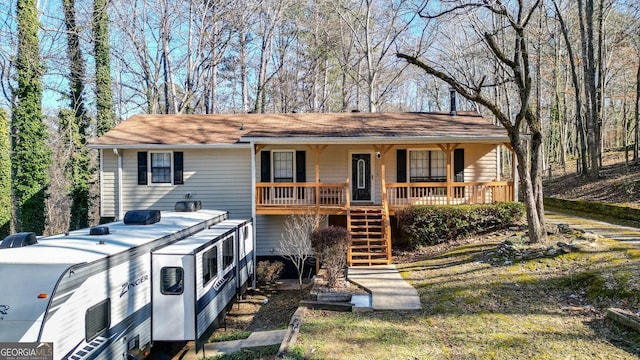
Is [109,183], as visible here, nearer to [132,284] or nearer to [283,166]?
[283,166]

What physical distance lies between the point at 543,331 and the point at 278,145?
31.6 feet

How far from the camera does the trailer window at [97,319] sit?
200 inches

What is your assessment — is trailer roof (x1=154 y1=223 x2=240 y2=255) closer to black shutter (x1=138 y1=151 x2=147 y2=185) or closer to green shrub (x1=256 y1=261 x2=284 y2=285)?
green shrub (x1=256 y1=261 x2=284 y2=285)

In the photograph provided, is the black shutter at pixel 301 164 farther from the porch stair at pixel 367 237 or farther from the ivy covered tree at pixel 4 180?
the ivy covered tree at pixel 4 180

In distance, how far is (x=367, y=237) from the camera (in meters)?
11.4

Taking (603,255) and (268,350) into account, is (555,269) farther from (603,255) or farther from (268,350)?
(268,350)

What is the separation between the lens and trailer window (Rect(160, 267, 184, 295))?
21.8 feet

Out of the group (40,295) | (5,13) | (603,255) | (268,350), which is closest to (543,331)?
(603,255)

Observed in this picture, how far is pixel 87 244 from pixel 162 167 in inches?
301

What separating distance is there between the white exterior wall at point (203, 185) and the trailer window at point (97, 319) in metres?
7.81

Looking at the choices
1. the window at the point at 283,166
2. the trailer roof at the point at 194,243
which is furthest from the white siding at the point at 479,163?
the trailer roof at the point at 194,243

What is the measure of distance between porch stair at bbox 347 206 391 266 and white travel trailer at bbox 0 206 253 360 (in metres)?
5.59

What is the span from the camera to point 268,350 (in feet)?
21.7

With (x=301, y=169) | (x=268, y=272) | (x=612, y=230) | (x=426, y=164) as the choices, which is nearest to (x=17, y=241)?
(x=268, y=272)
